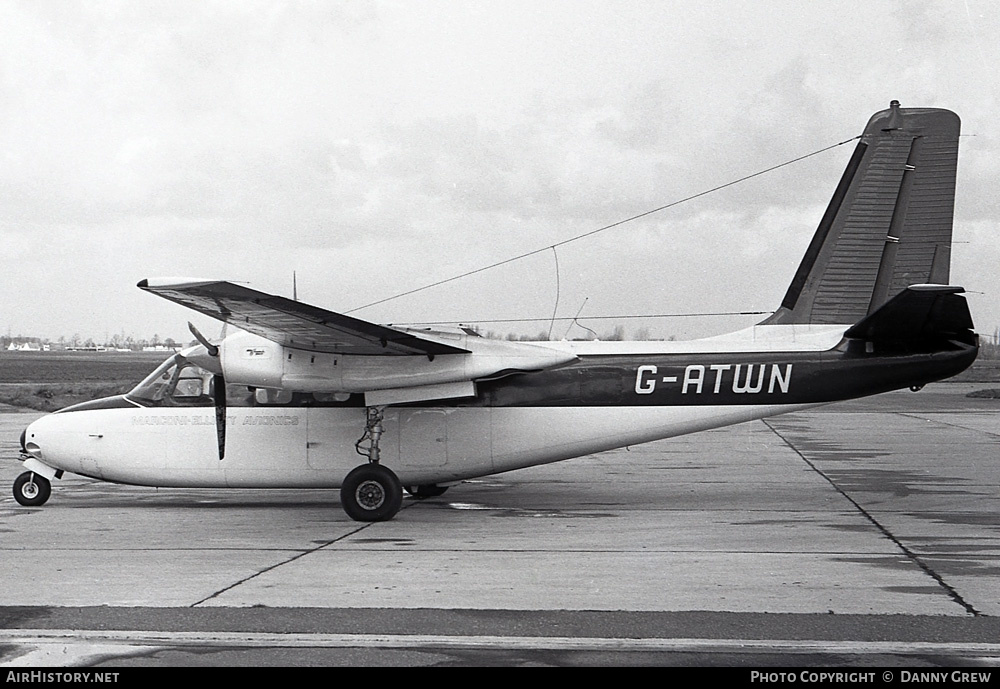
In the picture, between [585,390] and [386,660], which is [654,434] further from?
[386,660]

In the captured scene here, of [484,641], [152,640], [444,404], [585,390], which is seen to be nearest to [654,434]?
[585,390]

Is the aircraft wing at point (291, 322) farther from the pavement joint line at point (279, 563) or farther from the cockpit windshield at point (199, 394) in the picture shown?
the pavement joint line at point (279, 563)

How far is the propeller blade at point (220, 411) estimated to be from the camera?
1396cm

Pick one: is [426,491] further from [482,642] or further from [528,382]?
[482,642]

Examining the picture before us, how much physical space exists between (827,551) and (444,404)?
5.47 metres

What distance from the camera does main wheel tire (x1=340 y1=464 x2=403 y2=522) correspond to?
1320 centimetres

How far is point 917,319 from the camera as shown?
12.7 metres

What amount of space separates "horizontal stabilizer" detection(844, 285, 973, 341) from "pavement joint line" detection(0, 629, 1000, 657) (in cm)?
557

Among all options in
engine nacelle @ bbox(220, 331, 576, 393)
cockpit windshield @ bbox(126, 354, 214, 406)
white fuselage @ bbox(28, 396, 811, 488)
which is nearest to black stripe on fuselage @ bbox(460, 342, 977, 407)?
white fuselage @ bbox(28, 396, 811, 488)

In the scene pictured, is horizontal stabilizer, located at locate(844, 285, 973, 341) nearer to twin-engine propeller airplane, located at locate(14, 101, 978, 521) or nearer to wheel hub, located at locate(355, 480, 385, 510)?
twin-engine propeller airplane, located at locate(14, 101, 978, 521)

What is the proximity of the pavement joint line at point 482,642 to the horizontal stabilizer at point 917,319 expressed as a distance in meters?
5.57

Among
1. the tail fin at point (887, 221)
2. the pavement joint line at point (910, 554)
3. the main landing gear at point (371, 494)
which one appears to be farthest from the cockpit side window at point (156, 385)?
the pavement joint line at point (910, 554)

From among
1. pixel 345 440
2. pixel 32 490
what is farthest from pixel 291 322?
pixel 32 490

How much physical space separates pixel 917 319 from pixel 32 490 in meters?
12.3
